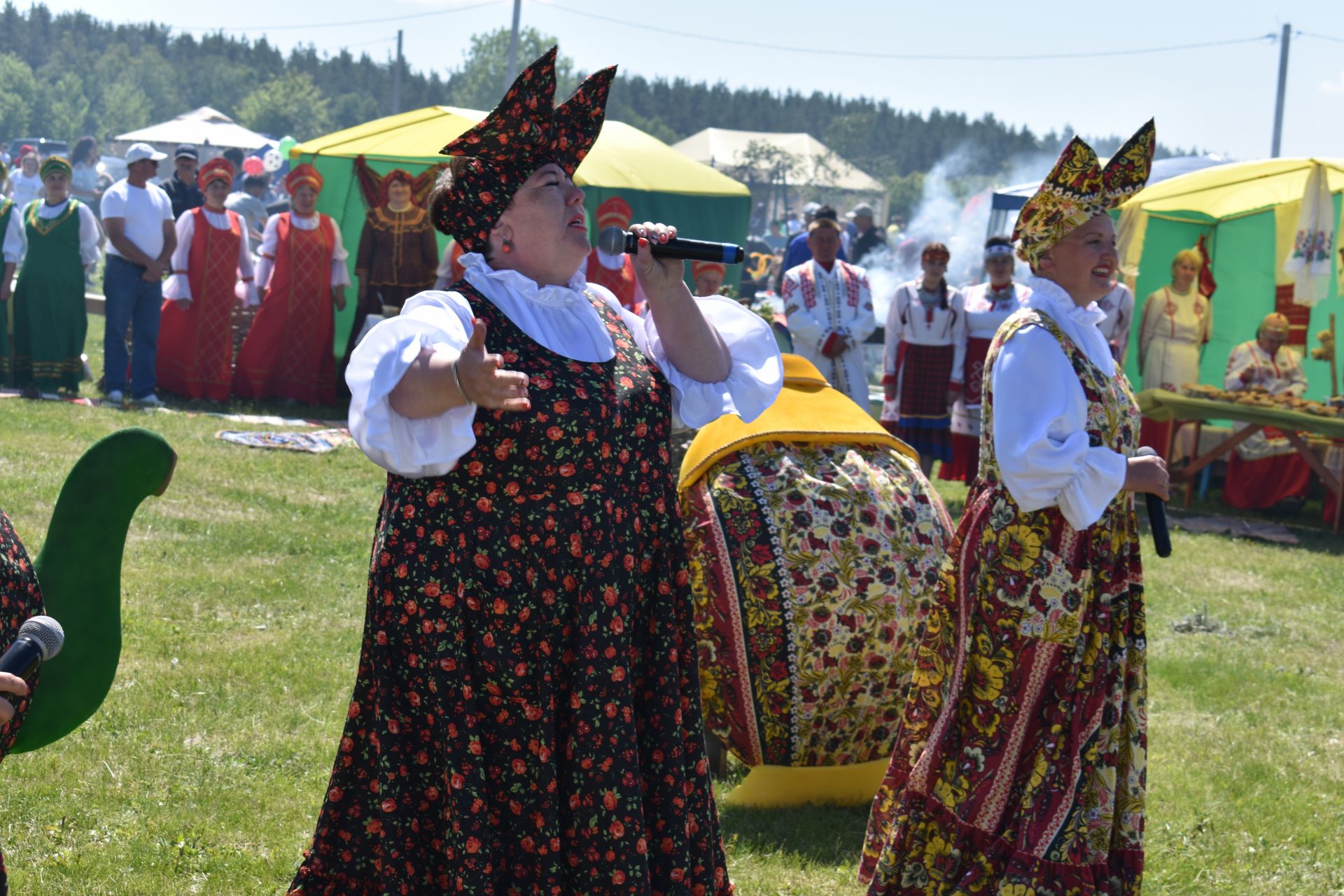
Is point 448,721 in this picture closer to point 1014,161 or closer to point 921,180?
point 921,180

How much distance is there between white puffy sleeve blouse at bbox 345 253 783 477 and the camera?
2.46 metres

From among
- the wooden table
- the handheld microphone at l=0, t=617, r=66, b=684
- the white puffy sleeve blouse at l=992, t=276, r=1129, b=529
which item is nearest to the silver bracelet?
the handheld microphone at l=0, t=617, r=66, b=684

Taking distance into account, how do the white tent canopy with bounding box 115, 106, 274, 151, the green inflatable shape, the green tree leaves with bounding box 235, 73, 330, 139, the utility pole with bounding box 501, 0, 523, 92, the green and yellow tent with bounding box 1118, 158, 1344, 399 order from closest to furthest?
the green inflatable shape, the green and yellow tent with bounding box 1118, 158, 1344, 399, the utility pole with bounding box 501, 0, 523, 92, the white tent canopy with bounding box 115, 106, 274, 151, the green tree leaves with bounding box 235, 73, 330, 139

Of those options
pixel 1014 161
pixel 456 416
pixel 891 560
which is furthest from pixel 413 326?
pixel 1014 161

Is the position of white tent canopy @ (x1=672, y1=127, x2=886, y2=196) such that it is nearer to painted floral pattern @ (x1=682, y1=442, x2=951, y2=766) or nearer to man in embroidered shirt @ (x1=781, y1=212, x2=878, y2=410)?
man in embroidered shirt @ (x1=781, y1=212, x2=878, y2=410)

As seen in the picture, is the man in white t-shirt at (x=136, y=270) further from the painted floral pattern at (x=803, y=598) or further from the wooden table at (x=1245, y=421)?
the painted floral pattern at (x=803, y=598)

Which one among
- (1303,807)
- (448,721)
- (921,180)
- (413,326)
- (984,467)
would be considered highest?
(921,180)

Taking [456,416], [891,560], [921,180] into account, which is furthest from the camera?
[921,180]

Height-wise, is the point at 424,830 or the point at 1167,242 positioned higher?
the point at 1167,242

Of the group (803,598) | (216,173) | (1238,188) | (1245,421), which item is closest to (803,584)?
(803,598)

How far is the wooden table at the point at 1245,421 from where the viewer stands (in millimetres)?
9562

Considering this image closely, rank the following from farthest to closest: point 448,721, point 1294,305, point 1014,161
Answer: point 1014,161, point 1294,305, point 448,721

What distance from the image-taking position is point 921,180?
217 ft

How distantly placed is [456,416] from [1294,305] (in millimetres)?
11165
